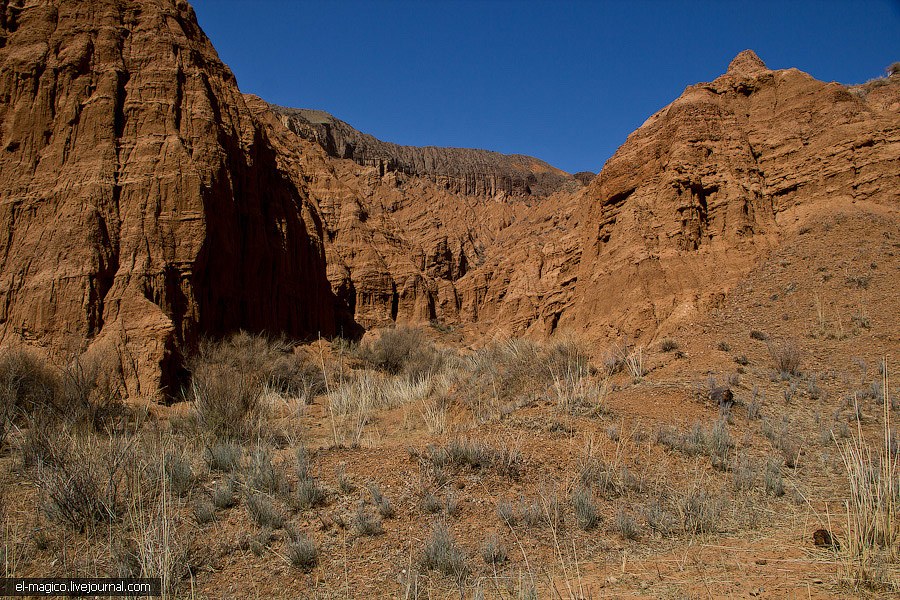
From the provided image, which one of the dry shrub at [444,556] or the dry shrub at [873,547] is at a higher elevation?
the dry shrub at [873,547]

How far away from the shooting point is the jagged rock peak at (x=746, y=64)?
22109mm

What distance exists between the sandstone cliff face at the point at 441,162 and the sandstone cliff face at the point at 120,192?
41.3 metres

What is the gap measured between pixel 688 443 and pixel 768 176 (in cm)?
1718

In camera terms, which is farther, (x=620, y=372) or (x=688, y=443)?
(x=620, y=372)

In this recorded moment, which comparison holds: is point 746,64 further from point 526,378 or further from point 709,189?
point 526,378

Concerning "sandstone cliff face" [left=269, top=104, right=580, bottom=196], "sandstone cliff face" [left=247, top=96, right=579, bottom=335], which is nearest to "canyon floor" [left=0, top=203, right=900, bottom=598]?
"sandstone cliff face" [left=247, top=96, right=579, bottom=335]

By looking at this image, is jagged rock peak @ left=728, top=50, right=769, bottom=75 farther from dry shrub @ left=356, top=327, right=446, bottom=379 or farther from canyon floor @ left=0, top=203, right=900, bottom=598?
dry shrub @ left=356, top=327, right=446, bottom=379

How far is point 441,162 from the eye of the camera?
98.8 metres

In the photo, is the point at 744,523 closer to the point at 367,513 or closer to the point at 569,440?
the point at 569,440

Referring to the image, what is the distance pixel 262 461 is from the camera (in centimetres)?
611

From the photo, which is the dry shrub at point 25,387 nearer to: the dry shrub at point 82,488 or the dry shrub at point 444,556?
the dry shrub at point 82,488

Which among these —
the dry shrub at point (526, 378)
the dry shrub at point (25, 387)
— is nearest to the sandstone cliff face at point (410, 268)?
the dry shrub at point (526, 378)

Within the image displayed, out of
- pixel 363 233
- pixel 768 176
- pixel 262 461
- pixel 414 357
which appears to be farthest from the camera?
pixel 363 233

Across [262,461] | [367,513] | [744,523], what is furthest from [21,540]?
[744,523]
